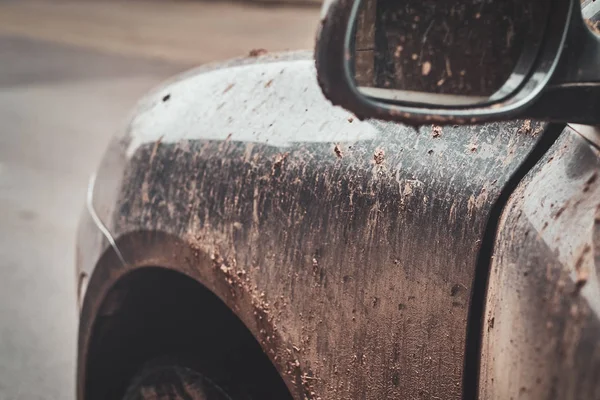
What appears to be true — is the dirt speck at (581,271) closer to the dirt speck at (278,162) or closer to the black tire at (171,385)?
the dirt speck at (278,162)

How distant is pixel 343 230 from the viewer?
1.41m

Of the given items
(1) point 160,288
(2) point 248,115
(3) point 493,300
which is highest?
(2) point 248,115

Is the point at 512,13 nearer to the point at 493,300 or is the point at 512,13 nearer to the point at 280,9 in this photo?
the point at 493,300

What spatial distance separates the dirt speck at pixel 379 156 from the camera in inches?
55.4

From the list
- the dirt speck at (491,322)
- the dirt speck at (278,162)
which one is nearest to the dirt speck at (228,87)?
the dirt speck at (278,162)

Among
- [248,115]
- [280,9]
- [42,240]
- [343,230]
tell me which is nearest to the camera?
[343,230]

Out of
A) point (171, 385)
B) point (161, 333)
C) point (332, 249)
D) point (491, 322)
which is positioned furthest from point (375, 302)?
point (161, 333)

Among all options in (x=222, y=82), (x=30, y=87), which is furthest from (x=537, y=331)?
(x=30, y=87)

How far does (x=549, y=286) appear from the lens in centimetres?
103

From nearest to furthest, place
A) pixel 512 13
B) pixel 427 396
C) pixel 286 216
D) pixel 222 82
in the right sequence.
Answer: pixel 512 13 < pixel 427 396 < pixel 286 216 < pixel 222 82

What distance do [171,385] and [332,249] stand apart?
671 millimetres

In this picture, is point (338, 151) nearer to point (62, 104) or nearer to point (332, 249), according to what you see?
point (332, 249)

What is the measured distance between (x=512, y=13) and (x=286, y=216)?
64 cm

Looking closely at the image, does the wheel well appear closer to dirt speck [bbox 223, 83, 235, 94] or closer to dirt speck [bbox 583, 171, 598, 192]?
dirt speck [bbox 223, 83, 235, 94]
